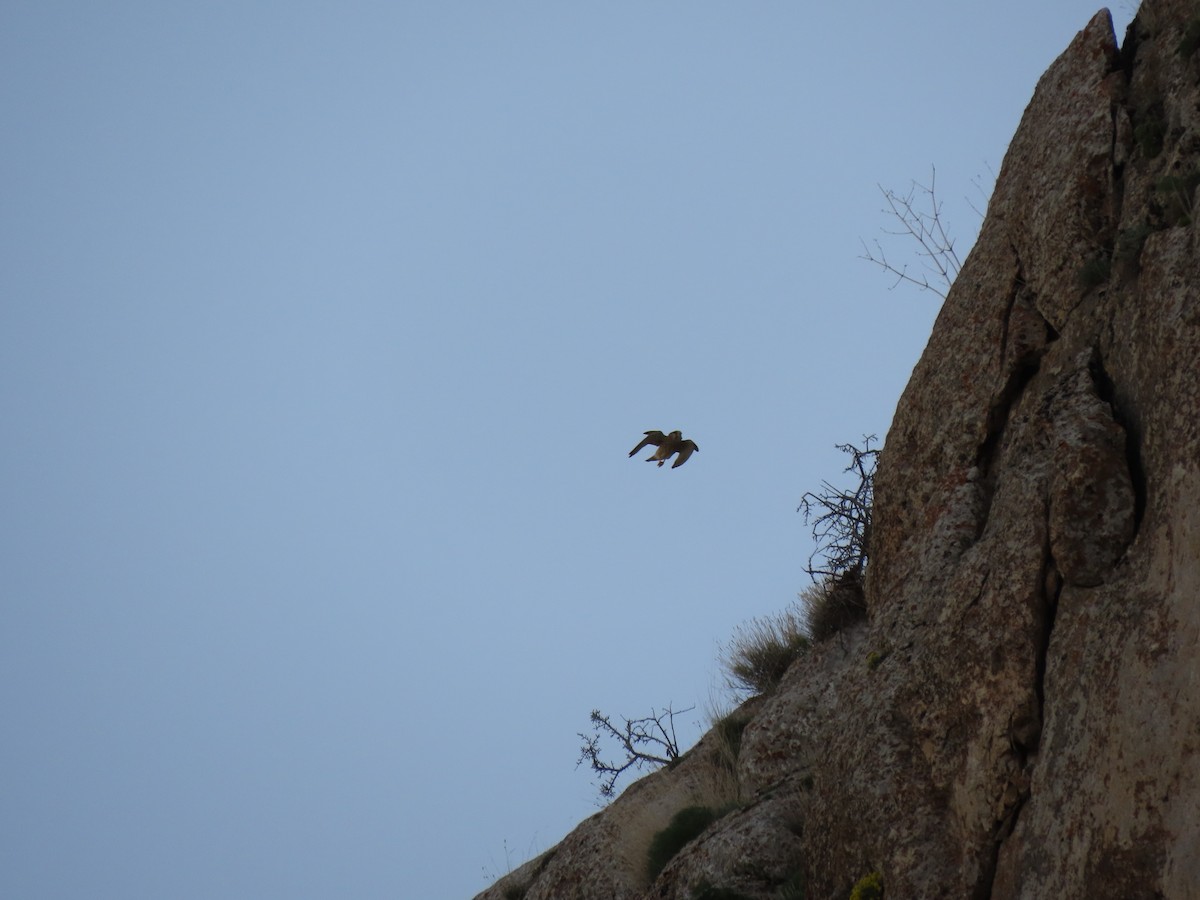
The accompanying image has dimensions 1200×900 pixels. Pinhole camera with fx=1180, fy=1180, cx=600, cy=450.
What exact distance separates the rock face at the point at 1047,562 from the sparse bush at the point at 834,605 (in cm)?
274

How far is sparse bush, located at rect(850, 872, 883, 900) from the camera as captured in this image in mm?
7543

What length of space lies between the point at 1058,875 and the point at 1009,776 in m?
0.84

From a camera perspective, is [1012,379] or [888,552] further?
[888,552]

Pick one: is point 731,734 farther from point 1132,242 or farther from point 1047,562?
point 1132,242

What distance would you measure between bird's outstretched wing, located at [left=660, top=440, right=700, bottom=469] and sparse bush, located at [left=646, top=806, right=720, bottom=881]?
3.64 metres

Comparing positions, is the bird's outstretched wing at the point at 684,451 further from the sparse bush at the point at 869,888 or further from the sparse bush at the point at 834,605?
the sparse bush at the point at 869,888

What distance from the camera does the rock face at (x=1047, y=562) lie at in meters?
5.96

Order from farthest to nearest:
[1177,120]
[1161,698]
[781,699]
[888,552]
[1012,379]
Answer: [781,699] < [888,552] < [1012,379] < [1177,120] < [1161,698]

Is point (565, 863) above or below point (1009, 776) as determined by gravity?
above

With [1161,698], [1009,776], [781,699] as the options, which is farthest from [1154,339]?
[781,699]

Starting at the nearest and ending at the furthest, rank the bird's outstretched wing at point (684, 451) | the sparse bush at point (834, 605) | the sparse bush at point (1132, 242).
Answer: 1. the sparse bush at point (1132, 242)
2. the bird's outstretched wing at point (684, 451)
3. the sparse bush at point (834, 605)

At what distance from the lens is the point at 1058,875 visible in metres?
6.14

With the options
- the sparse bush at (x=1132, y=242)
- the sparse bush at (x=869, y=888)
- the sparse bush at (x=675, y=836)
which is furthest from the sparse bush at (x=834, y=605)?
the sparse bush at (x=1132, y=242)

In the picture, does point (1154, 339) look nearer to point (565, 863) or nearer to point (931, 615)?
point (931, 615)
